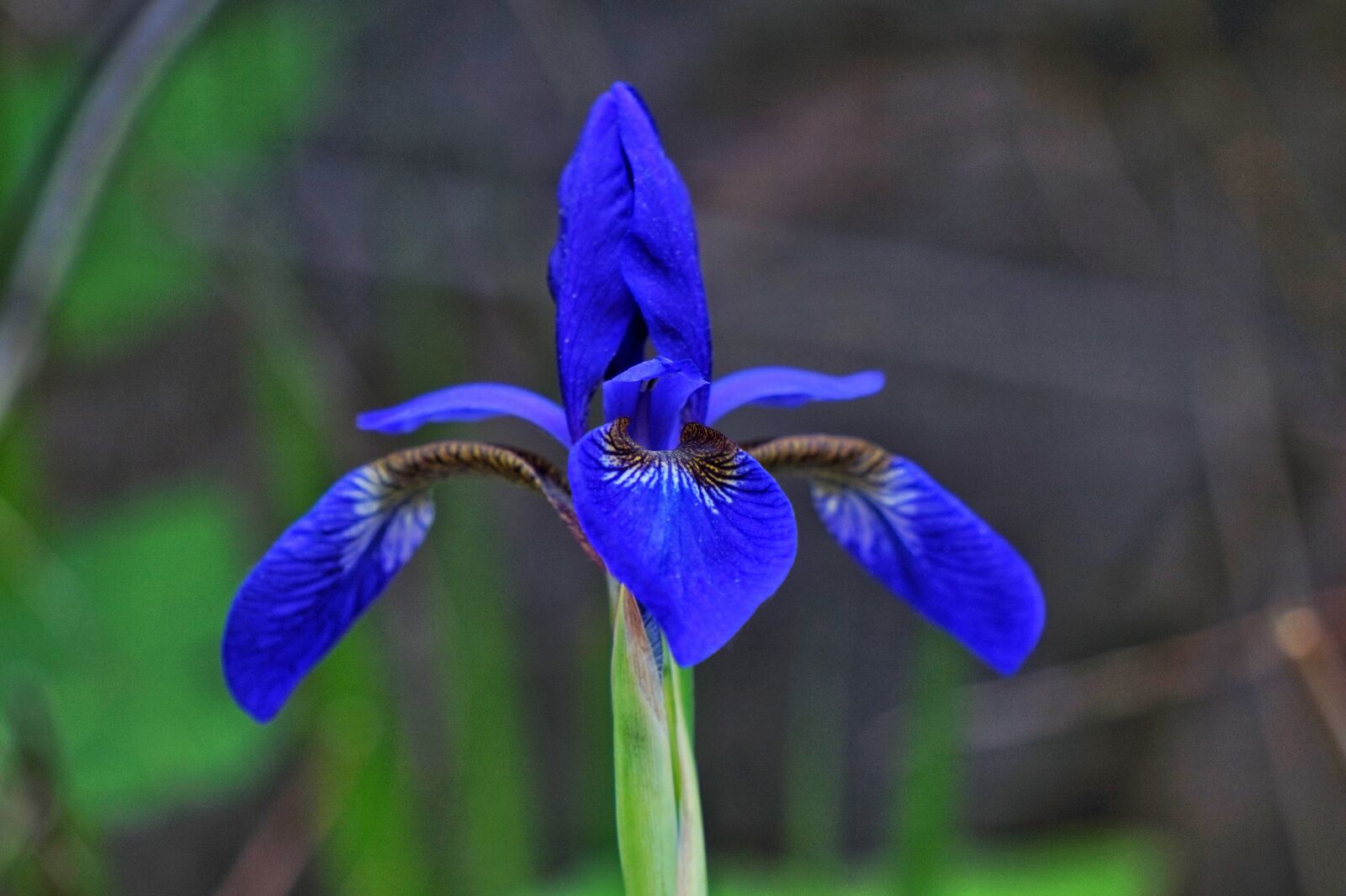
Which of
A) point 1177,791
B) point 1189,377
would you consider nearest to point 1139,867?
point 1177,791

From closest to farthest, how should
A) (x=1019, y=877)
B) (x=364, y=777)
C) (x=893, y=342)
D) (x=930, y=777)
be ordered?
(x=930, y=777) < (x=364, y=777) < (x=1019, y=877) < (x=893, y=342)

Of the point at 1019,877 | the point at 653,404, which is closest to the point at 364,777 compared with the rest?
the point at 653,404

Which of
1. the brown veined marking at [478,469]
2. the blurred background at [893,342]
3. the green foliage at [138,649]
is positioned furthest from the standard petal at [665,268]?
the blurred background at [893,342]

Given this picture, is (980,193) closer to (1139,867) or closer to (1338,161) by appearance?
(1338,161)

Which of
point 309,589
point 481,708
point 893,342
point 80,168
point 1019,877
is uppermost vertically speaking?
point 80,168

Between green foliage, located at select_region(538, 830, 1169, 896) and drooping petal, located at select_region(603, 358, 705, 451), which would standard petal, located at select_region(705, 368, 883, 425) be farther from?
green foliage, located at select_region(538, 830, 1169, 896)

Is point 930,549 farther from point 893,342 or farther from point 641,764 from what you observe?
point 893,342
